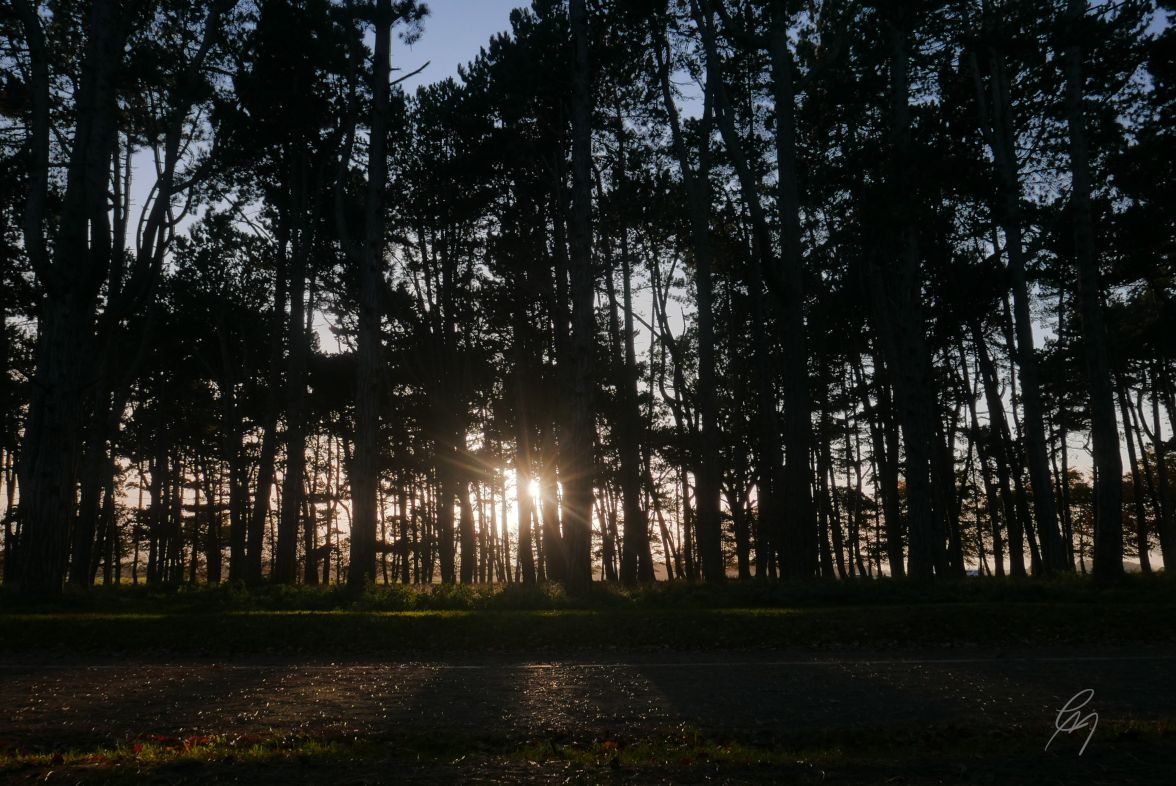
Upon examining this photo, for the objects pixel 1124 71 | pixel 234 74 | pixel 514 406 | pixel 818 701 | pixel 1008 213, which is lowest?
pixel 818 701

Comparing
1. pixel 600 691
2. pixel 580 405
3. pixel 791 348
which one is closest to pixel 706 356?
pixel 791 348

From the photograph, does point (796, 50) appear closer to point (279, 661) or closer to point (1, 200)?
point (279, 661)

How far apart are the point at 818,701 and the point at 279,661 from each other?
668cm

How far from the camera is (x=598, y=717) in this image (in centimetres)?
691

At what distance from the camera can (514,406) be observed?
29922 mm

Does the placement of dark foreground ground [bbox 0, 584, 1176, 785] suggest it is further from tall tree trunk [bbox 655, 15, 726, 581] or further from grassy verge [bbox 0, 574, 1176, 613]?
tall tree trunk [bbox 655, 15, 726, 581]

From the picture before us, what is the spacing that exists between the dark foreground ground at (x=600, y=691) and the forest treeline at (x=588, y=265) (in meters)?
3.95

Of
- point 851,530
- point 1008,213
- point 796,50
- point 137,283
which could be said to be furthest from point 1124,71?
point 851,530

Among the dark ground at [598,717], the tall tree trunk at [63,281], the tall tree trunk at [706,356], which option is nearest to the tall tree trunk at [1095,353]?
the dark ground at [598,717]

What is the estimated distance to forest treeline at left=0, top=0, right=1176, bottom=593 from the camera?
16.9 m

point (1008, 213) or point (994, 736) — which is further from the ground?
point (1008, 213)
